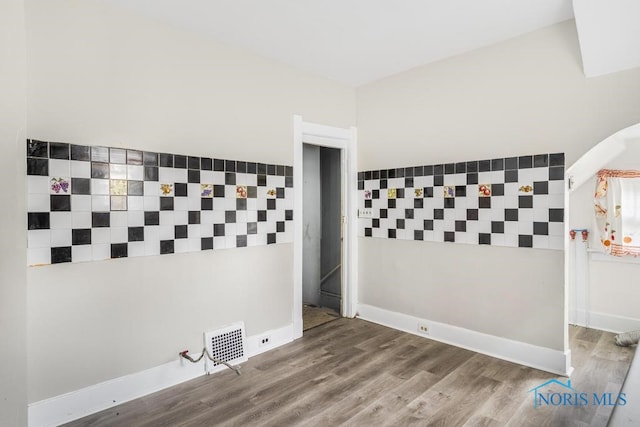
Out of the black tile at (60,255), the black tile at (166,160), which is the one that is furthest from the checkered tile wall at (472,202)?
the black tile at (60,255)

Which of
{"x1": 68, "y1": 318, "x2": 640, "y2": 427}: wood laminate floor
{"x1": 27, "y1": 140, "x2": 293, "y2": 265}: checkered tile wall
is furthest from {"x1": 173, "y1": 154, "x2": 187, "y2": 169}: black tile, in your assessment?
{"x1": 68, "y1": 318, "x2": 640, "y2": 427}: wood laminate floor

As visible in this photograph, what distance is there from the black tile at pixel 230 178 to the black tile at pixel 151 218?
22.2 inches

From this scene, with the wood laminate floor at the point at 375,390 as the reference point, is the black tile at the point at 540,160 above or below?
above

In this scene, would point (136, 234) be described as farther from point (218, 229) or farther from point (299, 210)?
point (299, 210)

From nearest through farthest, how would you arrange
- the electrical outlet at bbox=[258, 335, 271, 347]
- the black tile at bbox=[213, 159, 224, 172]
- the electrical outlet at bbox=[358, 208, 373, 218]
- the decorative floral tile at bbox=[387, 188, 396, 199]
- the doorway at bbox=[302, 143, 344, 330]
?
1. the black tile at bbox=[213, 159, 224, 172]
2. the electrical outlet at bbox=[258, 335, 271, 347]
3. the decorative floral tile at bbox=[387, 188, 396, 199]
4. the electrical outlet at bbox=[358, 208, 373, 218]
5. the doorway at bbox=[302, 143, 344, 330]

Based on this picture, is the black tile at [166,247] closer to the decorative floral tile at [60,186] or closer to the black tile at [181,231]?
the black tile at [181,231]

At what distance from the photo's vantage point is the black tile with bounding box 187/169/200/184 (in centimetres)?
246

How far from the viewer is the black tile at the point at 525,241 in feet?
8.47

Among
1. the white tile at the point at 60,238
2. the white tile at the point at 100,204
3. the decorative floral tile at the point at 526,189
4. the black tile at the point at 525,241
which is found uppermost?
the decorative floral tile at the point at 526,189

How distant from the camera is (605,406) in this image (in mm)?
2037

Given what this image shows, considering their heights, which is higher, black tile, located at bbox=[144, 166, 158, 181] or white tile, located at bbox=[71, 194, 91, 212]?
black tile, located at bbox=[144, 166, 158, 181]

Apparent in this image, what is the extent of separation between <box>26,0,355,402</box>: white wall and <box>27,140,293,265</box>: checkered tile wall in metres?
0.08

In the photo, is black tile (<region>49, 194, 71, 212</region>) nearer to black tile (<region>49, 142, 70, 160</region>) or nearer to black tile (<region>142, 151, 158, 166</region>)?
black tile (<region>49, 142, 70, 160</region>)

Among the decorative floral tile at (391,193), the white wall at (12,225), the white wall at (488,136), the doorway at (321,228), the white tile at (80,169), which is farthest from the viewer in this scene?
the doorway at (321,228)
